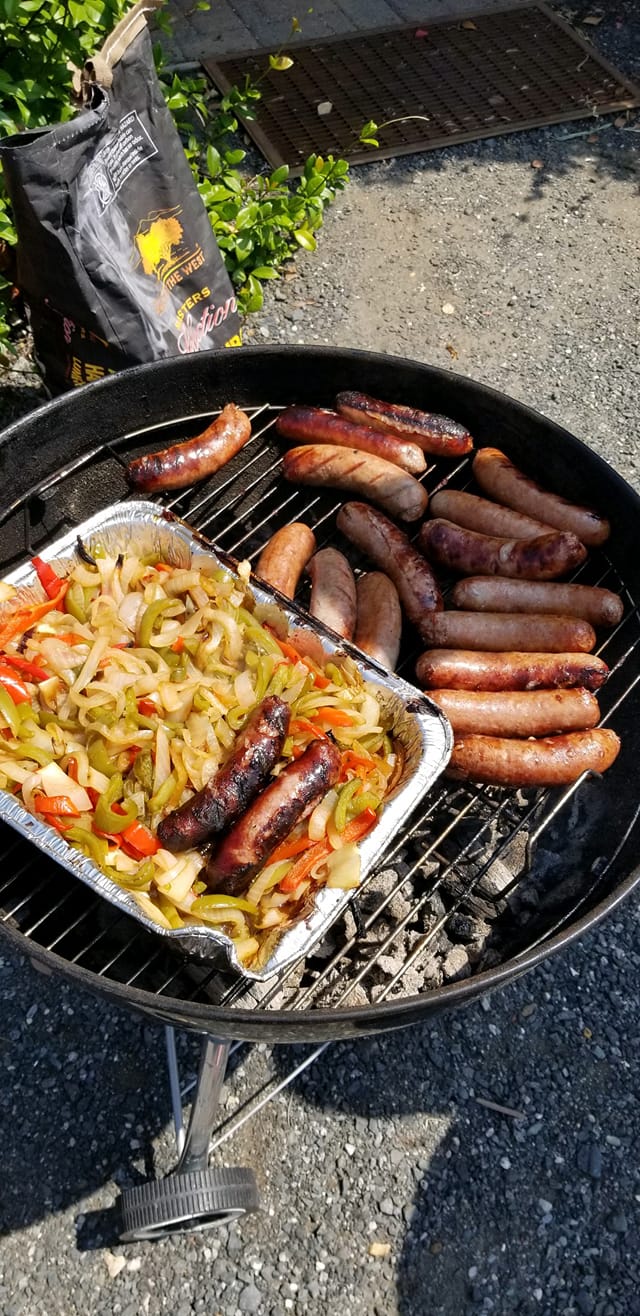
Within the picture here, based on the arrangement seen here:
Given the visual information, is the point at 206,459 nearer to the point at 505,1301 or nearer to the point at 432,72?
the point at 505,1301

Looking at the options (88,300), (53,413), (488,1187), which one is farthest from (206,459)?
(488,1187)

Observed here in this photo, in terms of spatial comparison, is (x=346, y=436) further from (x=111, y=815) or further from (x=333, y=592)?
(x=111, y=815)

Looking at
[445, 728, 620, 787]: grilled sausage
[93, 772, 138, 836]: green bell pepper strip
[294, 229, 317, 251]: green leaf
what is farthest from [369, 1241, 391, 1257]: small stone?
[294, 229, 317, 251]: green leaf

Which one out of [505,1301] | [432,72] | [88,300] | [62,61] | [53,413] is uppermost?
[432,72]

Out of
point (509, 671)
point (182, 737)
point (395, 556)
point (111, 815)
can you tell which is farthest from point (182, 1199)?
point (395, 556)

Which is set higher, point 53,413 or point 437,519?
point 437,519

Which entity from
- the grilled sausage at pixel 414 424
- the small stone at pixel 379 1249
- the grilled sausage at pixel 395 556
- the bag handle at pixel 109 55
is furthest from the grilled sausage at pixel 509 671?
the bag handle at pixel 109 55

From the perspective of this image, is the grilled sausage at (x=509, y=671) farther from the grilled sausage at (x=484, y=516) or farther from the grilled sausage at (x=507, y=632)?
the grilled sausage at (x=484, y=516)
